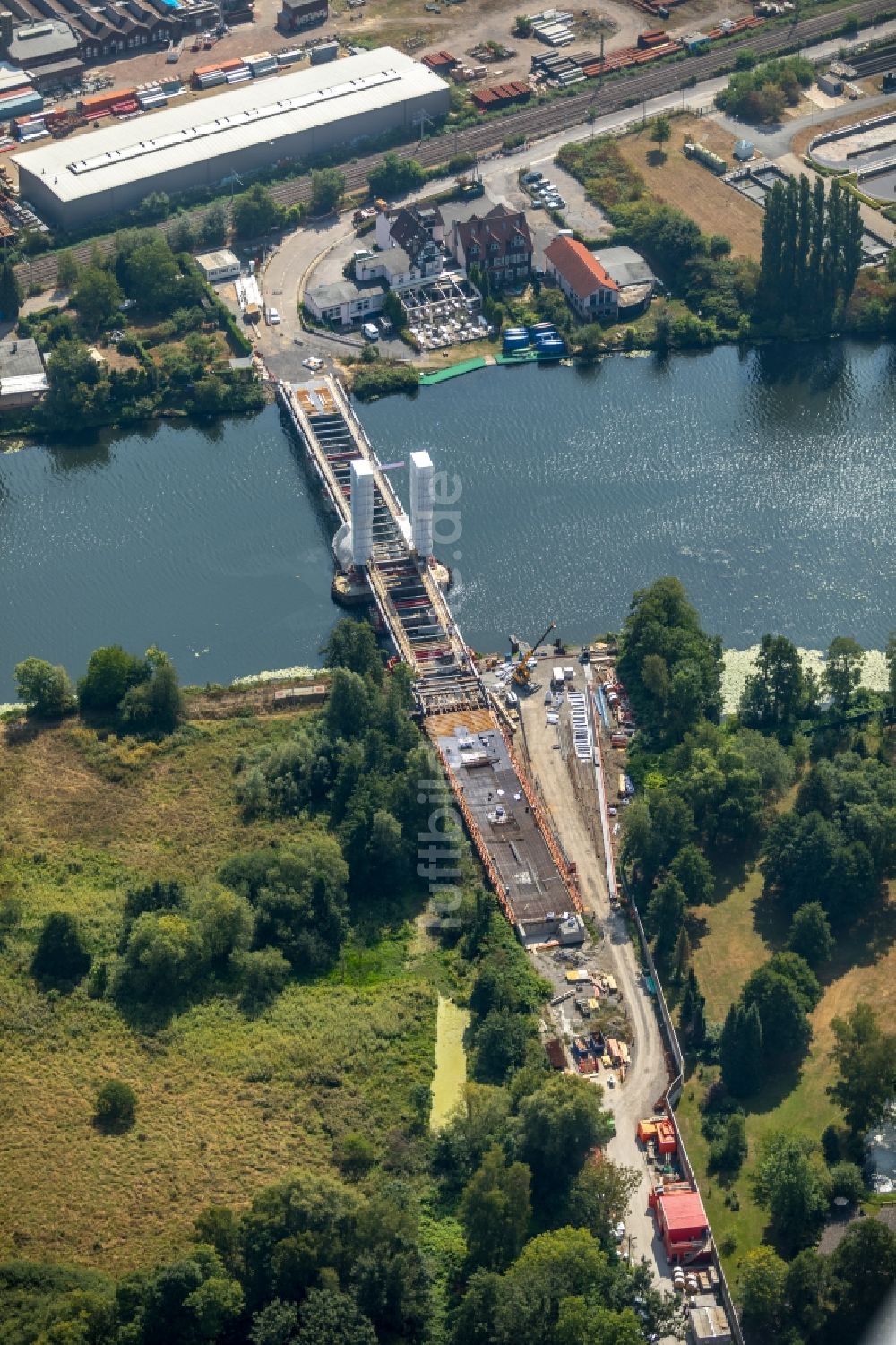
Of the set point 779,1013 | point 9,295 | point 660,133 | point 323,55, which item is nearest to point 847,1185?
point 779,1013

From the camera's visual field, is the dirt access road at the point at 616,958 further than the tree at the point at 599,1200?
Yes

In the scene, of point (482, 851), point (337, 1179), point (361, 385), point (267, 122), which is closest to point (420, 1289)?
point (337, 1179)

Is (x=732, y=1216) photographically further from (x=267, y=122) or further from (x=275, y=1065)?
(x=267, y=122)

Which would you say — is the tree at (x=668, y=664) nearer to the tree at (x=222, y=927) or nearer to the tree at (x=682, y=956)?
the tree at (x=682, y=956)

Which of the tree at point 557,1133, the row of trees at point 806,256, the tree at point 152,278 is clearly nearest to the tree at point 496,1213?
the tree at point 557,1133

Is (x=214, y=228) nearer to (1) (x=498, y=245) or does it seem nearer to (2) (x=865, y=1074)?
(1) (x=498, y=245)

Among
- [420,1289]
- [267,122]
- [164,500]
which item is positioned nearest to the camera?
[420,1289]

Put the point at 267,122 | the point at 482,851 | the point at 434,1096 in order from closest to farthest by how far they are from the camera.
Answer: the point at 434,1096
the point at 482,851
the point at 267,122
